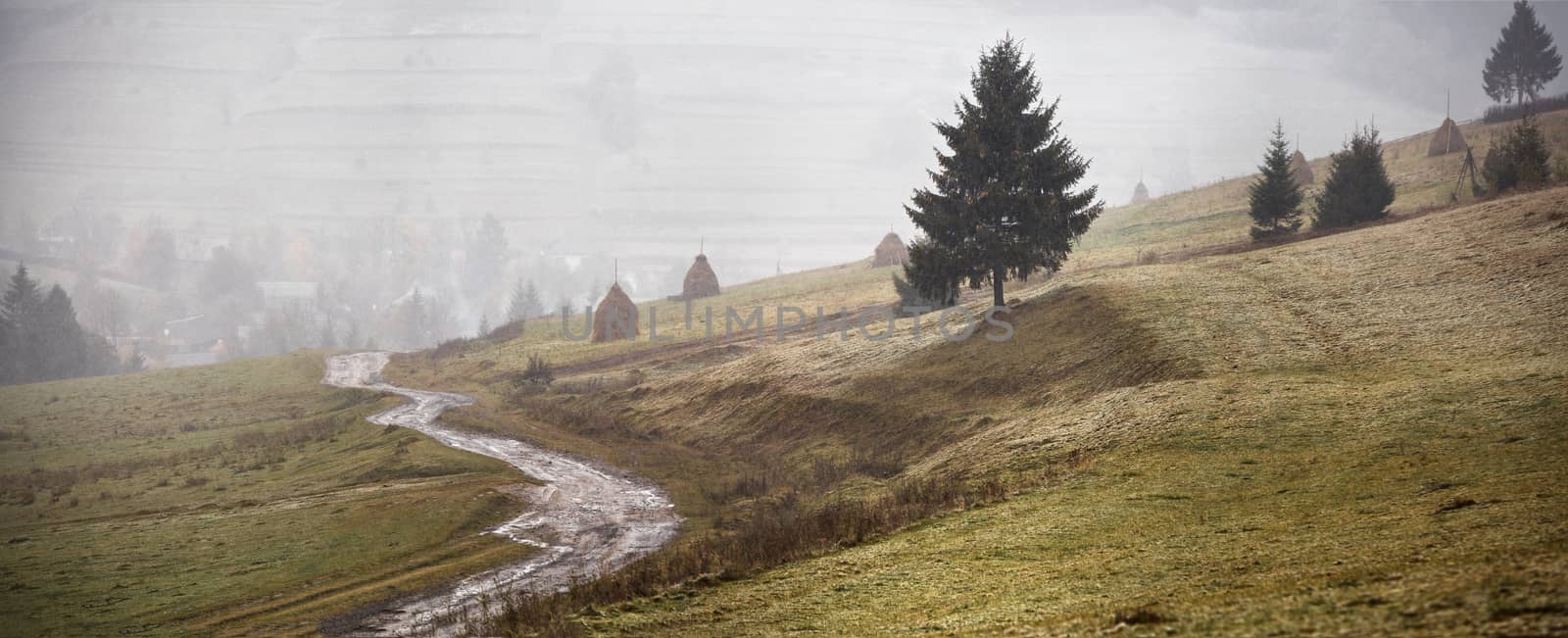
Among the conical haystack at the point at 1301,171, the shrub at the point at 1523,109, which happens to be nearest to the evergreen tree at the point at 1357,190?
the conical haystack at the point at 1301,171

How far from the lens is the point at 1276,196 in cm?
5172

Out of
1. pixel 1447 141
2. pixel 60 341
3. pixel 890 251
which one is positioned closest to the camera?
pixel 1447 141

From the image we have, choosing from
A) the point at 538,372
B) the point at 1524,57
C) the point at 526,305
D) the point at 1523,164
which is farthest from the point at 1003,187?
the point at 526,305

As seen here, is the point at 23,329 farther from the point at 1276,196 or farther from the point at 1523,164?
the point at 1523,164

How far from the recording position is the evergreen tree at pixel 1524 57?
103375mm

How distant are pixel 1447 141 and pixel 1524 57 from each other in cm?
4731

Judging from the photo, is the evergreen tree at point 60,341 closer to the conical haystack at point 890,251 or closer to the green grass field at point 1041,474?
the green grass field at point 1041,474

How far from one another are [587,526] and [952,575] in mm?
13617

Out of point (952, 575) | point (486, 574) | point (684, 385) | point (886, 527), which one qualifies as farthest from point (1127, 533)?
point (684, 385)

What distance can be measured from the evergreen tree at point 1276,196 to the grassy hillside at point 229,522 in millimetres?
46329

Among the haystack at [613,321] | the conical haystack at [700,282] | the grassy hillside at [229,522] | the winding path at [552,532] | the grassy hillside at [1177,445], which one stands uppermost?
the conical haystack at [700,282]

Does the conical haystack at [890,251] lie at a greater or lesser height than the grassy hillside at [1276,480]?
greater

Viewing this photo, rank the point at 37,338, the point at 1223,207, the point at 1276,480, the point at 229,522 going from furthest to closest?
the point at 37,338 → the point at 1223,207 → the point at 229,522 → the point at 1276,480

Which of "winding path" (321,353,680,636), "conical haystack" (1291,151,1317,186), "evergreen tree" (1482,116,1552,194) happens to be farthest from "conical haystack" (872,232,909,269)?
"winding path" (321,353,680,636)
